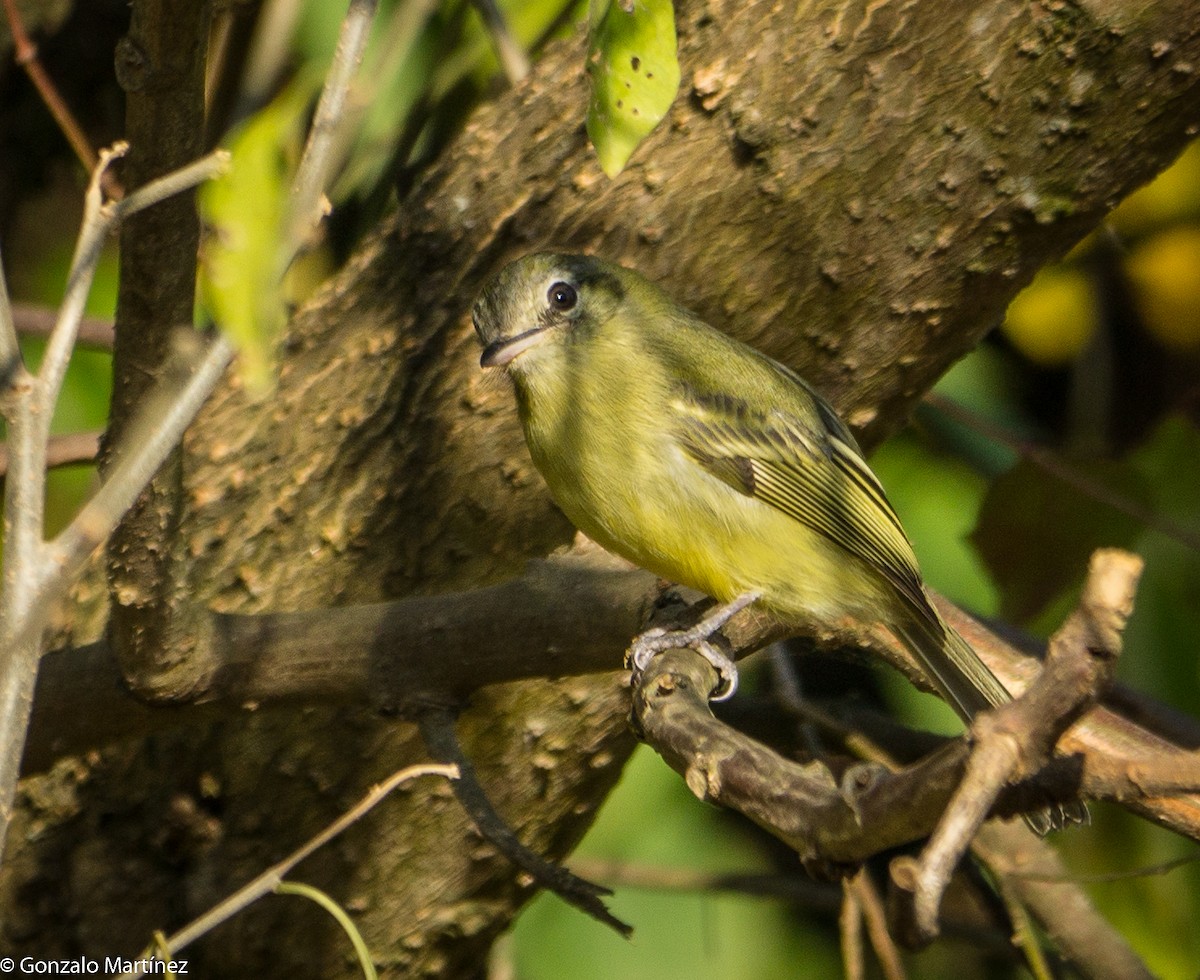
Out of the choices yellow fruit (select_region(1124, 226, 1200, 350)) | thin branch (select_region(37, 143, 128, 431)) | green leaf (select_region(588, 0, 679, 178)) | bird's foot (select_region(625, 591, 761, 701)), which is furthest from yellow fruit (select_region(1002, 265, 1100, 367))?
thin branch (select_region(37, 143, 128, 431))

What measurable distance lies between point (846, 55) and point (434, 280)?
1.10 metres

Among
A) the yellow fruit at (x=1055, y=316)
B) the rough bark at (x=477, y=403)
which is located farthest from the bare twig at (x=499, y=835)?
the yellow fruit at (x=1055, y=316)

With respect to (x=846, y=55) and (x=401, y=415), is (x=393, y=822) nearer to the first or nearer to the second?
→ (x=401, y=415)

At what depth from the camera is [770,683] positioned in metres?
4.65

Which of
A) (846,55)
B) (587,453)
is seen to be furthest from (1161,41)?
(587,453)

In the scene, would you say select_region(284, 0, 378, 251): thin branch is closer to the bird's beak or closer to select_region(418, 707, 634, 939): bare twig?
select_region(418, 707, 634, 939): bare twig

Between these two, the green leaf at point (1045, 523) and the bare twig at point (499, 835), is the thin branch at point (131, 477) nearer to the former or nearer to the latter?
the bare twig at point (499, 835)

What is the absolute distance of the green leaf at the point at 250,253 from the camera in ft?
4.52

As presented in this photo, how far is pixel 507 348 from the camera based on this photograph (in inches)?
129

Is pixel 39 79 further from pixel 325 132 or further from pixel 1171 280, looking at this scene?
pixel 1171 280

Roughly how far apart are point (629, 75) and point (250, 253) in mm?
731

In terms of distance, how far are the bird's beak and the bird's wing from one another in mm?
359

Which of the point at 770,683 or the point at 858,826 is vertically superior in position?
the point at 858,826

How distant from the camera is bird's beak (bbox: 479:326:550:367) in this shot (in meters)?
3.25
